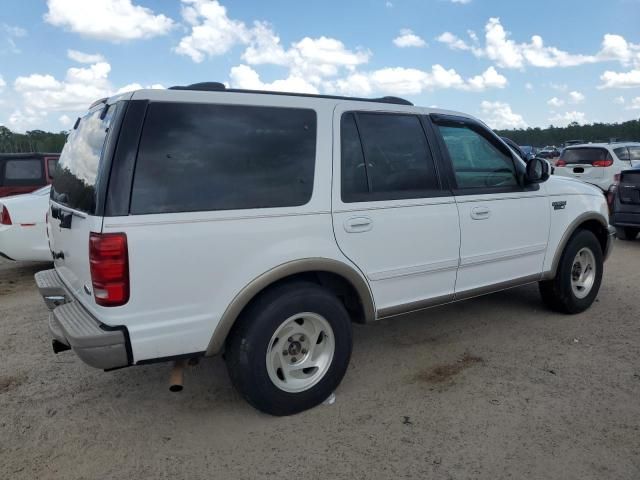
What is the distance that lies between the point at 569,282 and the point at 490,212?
1.47 m

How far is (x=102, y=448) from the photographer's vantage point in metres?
2.86

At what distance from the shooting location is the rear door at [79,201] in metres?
2.70

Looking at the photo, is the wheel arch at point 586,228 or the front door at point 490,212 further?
the wheel arch at point 586,228

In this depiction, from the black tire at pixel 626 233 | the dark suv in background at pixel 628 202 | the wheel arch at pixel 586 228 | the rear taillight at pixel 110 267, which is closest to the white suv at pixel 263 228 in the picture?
the rear taillight at pixel 110 267

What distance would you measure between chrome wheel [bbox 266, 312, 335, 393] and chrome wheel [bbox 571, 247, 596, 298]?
9.87 feet

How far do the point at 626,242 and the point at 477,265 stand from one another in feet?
21.7

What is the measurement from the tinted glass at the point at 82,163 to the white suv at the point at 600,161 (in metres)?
11.3

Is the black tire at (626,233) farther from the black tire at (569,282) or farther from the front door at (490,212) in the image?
the front door at (490,212)

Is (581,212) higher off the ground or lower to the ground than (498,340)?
higher

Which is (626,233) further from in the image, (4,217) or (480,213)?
(4,217)

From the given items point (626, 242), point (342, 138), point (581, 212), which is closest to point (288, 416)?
point (342, 138)

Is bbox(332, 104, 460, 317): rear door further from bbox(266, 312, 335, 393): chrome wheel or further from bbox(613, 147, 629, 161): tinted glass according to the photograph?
bbox(613, 147, 629, 161): tinted glass

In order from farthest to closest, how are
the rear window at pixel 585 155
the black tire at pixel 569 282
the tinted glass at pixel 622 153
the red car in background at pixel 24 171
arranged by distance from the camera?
1. the rear window at pixel 585 155
2. the tinted glass at pixel 622 153
3. the red car in background at pixel 24 171
4. the black tire at pixel 569 282

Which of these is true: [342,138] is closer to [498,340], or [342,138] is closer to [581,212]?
[498,340]
